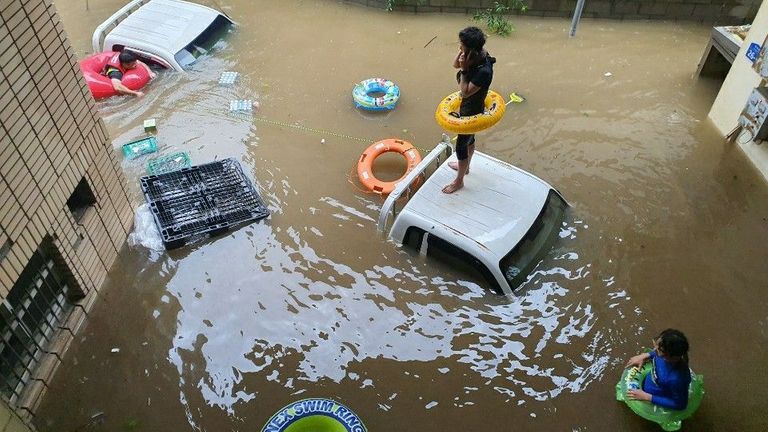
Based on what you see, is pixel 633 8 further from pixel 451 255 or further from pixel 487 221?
pixel 451 255

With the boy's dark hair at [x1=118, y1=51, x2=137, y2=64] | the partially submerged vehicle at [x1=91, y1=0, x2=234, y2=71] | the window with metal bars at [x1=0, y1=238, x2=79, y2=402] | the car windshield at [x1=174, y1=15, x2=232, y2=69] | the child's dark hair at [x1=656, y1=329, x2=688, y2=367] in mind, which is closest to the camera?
the child's dark hair at [x1=656, y1=329, x2=688, y2=367]

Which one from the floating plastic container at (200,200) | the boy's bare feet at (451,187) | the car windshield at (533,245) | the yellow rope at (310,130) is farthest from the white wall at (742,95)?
the floating plastic container at (200,200)

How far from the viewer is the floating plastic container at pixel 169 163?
7.24 m

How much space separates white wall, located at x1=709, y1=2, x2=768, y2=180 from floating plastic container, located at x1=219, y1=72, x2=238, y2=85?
7781 mm

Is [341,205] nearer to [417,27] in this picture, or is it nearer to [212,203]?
[212,203]

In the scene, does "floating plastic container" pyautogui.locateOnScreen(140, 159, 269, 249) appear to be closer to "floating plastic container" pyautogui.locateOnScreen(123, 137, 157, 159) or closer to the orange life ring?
"floating plastic container" pyautogui.locateOnScreen(123, 137, 157, 159)

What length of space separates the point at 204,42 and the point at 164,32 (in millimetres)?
685

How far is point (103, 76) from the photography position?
8672mm

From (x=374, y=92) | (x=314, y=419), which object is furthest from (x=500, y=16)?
(x=314, y=419)

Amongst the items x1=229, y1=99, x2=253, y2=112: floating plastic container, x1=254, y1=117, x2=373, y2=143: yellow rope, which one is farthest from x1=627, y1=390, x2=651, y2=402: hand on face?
x1=229, y1=99, x2=253, y2=112: floating plastic container

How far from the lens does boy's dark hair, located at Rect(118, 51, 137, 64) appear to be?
27.9ft

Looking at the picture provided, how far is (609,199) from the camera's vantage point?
6.82 metres

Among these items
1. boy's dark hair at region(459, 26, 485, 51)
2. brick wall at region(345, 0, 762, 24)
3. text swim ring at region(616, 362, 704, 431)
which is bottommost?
text swim ring at region(616, 362, 704, 431)

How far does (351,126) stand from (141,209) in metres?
3.28
